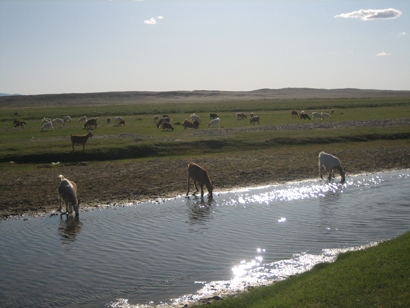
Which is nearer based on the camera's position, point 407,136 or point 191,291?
point 191,291

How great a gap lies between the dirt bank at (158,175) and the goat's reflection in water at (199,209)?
1622 millimetres

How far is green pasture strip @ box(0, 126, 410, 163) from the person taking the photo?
2717 centimetres

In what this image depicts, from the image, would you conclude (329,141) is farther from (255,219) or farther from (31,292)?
(31,292)

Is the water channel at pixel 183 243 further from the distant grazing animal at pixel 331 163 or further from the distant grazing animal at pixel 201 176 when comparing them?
the distant grazing animal at pixel 331 163

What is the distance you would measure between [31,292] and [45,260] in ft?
6.58

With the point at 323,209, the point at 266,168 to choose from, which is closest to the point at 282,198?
the point at 323,209

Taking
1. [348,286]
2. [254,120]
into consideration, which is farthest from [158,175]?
[254,120]

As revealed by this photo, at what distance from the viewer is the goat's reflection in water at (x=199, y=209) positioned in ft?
49.0

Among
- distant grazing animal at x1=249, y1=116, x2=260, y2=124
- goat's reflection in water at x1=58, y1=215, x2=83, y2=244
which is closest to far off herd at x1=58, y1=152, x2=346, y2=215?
goat's reflection in water at x1=58, y1=215, x2=83, y2=244

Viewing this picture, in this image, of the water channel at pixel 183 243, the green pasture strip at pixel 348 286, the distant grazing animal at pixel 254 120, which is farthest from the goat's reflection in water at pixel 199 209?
the distant grazing animal at pixel 254 120

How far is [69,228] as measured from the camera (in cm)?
1418

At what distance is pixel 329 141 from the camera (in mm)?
32750

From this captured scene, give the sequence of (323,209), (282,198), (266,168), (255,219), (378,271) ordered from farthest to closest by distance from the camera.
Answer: (266,168) < (282,198) < (323,209) < (255,219) < (378,271)

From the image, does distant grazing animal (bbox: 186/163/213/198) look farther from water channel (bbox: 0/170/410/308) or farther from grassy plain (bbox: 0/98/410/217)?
grassy plain (bbox: 0/98/410/217)
